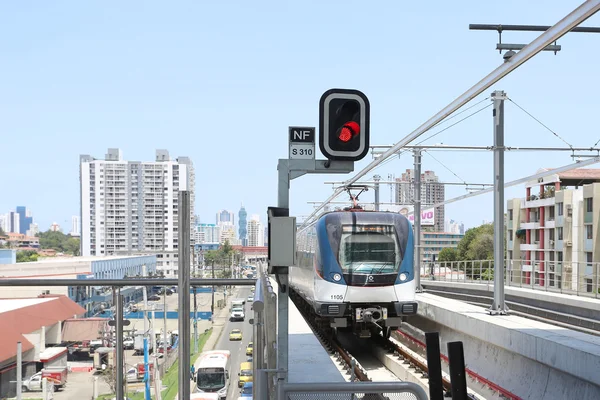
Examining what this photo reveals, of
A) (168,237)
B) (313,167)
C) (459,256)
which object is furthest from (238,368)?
(168,237)

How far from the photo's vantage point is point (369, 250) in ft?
51.3

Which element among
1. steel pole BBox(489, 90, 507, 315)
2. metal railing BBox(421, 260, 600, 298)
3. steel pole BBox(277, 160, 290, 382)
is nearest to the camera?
steel pole BBox(277, 160, 290, 382)

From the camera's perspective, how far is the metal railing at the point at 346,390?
382 cm

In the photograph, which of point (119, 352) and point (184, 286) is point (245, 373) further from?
point (119, 352)

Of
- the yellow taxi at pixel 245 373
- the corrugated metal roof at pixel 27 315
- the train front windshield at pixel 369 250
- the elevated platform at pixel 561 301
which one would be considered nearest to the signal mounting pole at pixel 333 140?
the yellow taxi at pixel 245 373

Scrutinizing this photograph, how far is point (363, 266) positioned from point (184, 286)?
11682mm

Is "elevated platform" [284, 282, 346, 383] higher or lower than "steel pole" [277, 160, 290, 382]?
lower

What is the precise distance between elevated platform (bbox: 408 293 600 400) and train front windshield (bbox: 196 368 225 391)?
5.48 metres

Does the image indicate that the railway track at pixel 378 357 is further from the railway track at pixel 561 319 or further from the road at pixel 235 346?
the road at pixel 235 346

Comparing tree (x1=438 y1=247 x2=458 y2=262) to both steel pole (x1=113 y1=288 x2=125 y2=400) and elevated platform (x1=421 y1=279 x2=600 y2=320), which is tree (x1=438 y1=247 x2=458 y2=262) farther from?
steel pole (x1=113 y1=288 x2=125 y2=400)

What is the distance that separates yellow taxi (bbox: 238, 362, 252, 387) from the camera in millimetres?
4672

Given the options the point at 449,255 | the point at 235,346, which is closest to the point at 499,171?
the point at 235,346

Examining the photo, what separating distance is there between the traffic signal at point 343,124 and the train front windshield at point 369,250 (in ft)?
31.0

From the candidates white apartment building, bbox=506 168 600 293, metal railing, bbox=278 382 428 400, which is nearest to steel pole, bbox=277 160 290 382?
metal railing, bbox=278 382 428 400
